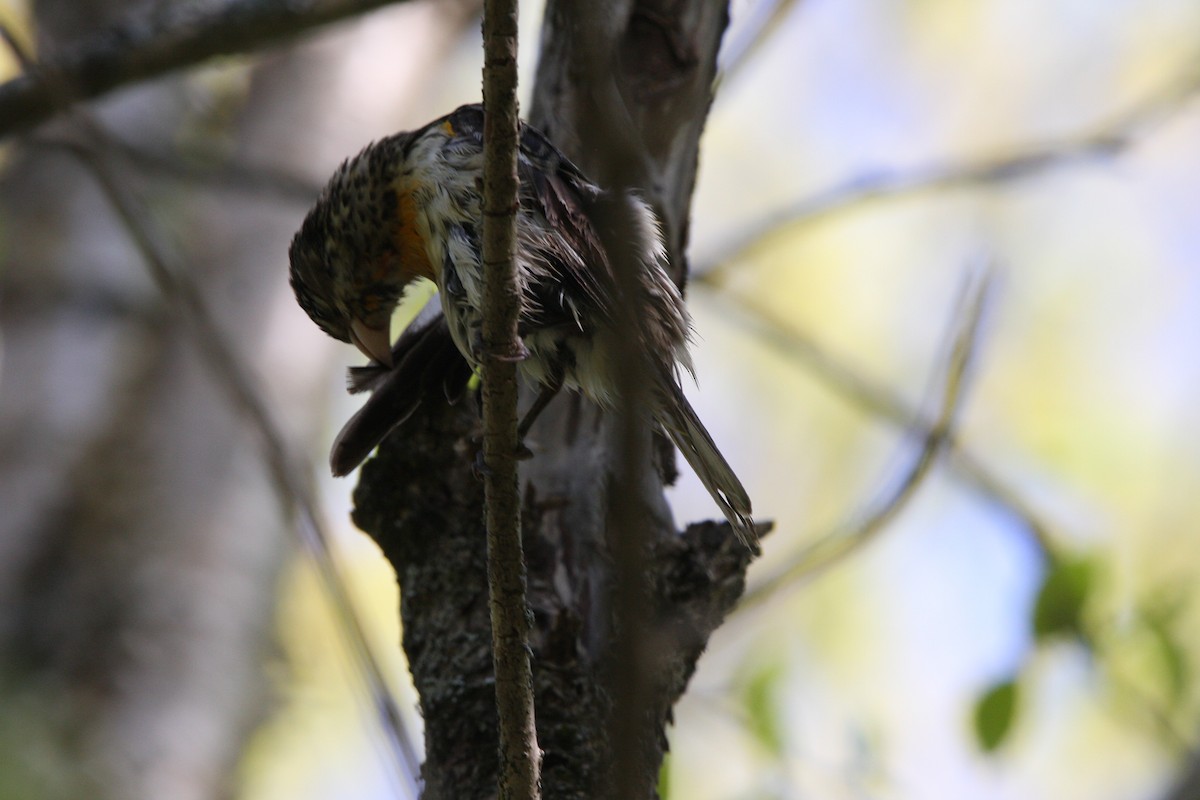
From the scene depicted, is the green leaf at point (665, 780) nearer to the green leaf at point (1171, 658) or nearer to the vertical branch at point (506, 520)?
the vertical branch at point (506, 520)

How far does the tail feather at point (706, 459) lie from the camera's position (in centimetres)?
246

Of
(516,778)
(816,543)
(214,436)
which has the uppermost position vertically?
(214,436)

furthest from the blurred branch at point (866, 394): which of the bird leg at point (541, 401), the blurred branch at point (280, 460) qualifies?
the blurred branch at point (280, 460)

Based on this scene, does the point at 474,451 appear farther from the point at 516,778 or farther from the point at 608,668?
the point at 516,778

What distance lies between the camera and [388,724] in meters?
1.73

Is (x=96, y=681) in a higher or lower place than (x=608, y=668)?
higher

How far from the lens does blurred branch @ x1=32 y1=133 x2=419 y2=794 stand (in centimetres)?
171

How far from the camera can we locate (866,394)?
378cm

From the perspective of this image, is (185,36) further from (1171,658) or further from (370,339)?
(1171,658)

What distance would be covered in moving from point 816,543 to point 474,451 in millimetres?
842

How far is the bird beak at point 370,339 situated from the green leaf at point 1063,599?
1.66 meters

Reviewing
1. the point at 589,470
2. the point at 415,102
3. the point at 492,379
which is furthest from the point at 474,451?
the point at 415,102

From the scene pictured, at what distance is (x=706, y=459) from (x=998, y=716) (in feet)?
3.51

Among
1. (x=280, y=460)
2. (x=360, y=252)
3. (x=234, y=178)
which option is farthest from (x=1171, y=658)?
(x=234, y=178)
